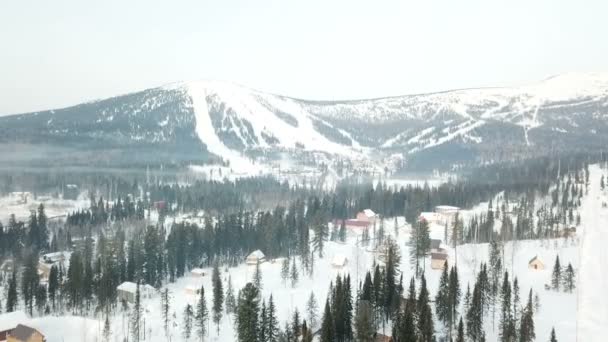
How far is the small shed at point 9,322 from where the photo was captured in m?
61.2

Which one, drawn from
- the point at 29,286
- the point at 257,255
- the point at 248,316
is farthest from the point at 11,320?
the point at 257,255

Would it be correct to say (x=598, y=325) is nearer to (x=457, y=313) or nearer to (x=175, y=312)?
(x=457, y=313)

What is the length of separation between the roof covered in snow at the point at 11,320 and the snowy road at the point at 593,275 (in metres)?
Result: 68.7

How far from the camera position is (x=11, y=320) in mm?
62750

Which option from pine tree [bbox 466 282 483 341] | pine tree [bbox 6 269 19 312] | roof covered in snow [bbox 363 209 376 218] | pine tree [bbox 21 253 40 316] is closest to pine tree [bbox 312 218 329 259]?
roof covered in snow [bbox 363 209 376 218]

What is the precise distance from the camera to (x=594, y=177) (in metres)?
176

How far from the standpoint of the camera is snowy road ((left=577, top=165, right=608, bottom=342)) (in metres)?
66.6

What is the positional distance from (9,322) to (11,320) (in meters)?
0.35

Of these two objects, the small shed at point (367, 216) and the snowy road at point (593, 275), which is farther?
the small shed at point (367, 216)

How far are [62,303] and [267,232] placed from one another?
4115 cm

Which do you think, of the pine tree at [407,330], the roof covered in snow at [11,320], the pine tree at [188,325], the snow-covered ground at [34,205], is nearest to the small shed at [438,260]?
the pine tree at [407,330]

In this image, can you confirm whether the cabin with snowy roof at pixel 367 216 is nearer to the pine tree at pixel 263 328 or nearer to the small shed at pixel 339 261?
the small shed at pixel 339 261

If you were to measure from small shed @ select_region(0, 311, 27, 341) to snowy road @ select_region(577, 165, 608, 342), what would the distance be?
68.8m

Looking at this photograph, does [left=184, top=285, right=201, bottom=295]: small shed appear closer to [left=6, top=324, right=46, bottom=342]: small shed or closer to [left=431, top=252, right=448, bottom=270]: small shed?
[left=6, top=324, right=46, bottom=342]: small shed
